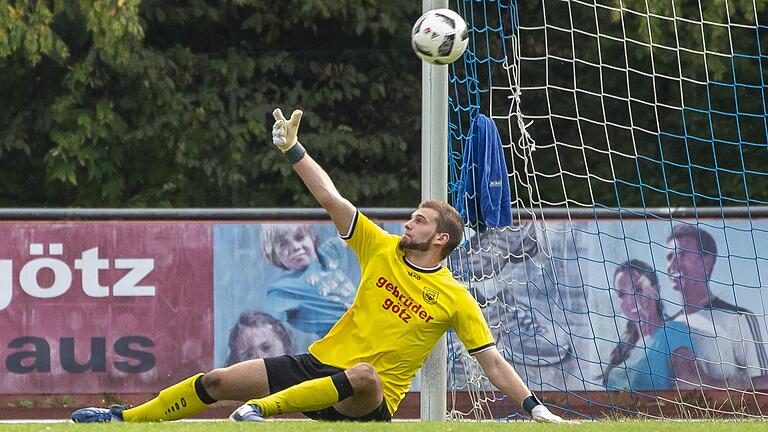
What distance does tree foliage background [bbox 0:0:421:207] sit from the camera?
16.3 metres

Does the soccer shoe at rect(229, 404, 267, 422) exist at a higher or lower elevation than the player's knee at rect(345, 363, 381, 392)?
lower

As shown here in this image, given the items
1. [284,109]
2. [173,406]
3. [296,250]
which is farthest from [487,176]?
[284,109]

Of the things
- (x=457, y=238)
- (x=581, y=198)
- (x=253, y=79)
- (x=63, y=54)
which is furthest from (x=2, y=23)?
(x=457, y=238)

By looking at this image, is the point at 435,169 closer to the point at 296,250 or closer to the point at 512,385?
the point at 512,385

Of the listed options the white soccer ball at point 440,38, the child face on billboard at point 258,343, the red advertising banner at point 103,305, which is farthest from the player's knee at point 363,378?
the red advertising banner at point 103,305

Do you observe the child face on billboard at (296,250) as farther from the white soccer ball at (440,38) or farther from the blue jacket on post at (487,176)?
the white soccer ball at (440,38)

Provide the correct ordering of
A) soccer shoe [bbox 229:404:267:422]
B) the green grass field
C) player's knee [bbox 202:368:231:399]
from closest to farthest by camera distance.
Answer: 1. the green grass field
2. soccer shoe [bbox 229:404:267:422]
3. player's knee [bbox 202:368:231:399]

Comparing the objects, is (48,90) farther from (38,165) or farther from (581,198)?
(581,198)

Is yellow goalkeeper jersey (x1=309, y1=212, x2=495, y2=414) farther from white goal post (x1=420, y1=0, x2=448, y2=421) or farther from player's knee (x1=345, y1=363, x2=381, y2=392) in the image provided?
white goal post (x1=420, y1=0, x2=448, y2=421)

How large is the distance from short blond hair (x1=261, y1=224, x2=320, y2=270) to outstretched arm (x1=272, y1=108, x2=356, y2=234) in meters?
4.34

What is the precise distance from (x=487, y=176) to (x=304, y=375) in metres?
2.24

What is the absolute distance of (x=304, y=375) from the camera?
6953 mm

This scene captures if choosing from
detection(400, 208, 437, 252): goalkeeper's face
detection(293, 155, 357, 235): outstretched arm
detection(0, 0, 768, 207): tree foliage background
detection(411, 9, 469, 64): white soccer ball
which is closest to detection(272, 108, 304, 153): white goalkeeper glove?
detection(293, 155, 357, 235): outstretched arm

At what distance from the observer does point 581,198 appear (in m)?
16.8
